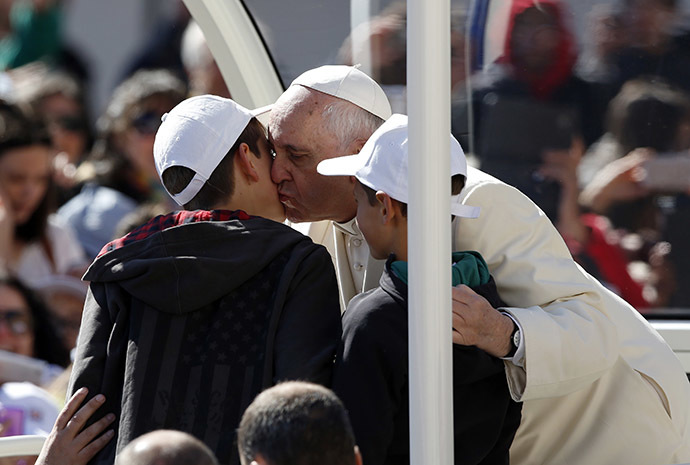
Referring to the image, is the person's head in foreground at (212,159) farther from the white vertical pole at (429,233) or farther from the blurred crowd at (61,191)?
the blurred crowd at (61,191)

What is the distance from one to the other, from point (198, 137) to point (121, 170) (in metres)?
3.22

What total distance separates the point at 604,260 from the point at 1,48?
418 cm

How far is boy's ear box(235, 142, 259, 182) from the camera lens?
223 cm

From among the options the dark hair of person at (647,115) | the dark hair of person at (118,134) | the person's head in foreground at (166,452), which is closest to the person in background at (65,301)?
the dark hair of person at (118,134)

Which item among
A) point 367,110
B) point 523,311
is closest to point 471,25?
point 367,110

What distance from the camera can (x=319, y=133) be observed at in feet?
8.14

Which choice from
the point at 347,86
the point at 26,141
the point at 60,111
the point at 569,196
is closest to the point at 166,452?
the point at 347,86

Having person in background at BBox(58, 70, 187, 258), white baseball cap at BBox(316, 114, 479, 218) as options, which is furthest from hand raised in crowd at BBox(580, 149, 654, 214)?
person in background at BBox(58, 70, 187, 258)

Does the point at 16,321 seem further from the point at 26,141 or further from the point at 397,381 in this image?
the point at 397,381

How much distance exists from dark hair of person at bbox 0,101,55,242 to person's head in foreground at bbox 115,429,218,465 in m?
3.49

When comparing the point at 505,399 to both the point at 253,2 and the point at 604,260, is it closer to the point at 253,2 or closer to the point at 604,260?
the point at 604,260

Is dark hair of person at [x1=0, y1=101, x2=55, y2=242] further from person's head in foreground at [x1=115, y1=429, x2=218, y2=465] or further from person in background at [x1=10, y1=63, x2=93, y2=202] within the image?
person's head in foreground at [x1=115, y1=429, x2=218, y2=465]

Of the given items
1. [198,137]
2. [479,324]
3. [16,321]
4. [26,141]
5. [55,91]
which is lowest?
[16,321]

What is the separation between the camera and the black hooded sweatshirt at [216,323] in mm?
1972
